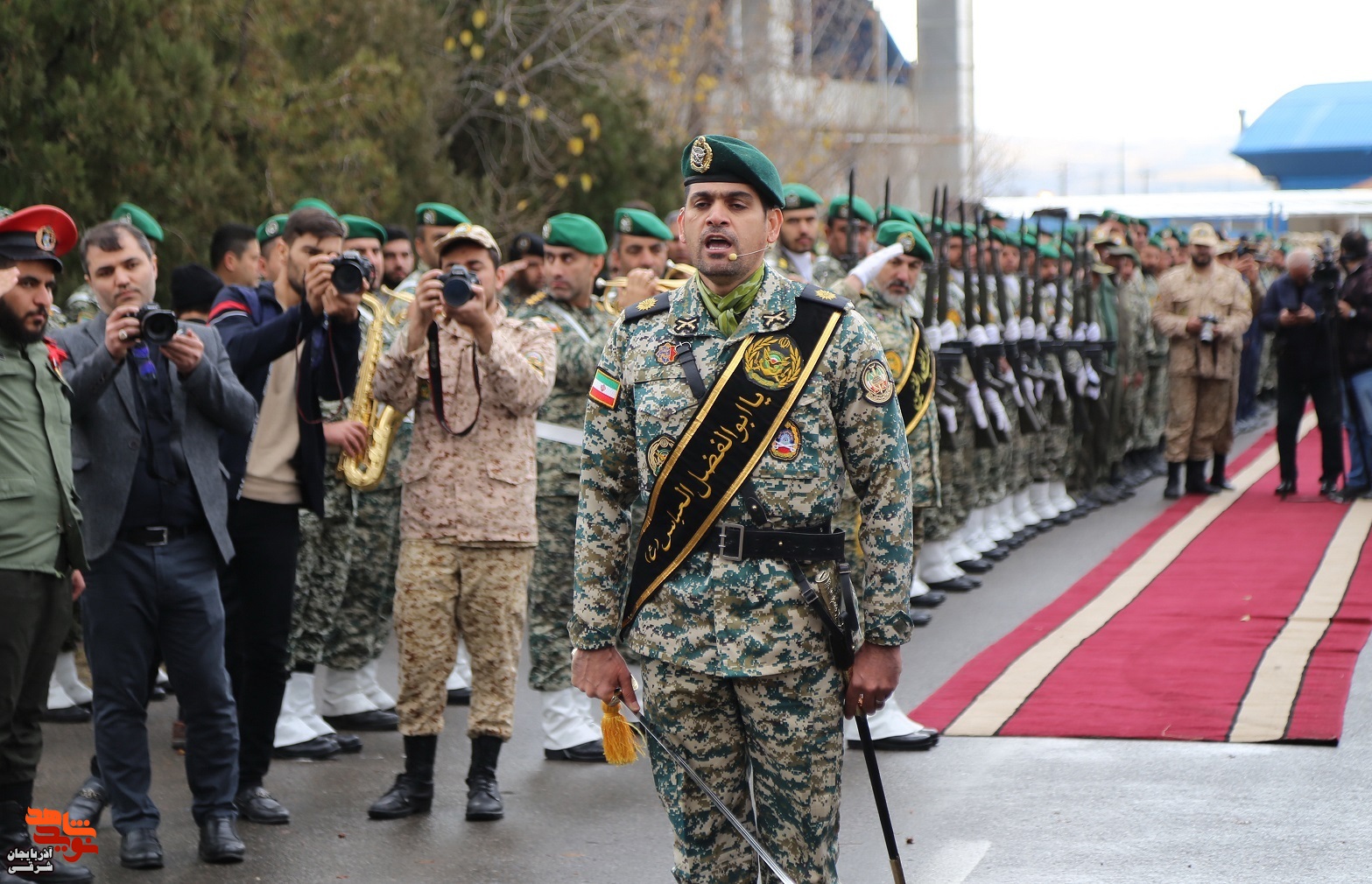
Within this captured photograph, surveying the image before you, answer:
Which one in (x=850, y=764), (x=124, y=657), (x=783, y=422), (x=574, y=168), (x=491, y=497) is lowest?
(x=850, y=764)

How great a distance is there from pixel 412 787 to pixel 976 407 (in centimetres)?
602

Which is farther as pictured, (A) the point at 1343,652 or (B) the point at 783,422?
(A) the point at 1343,652

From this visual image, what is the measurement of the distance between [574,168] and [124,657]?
41.6 ft

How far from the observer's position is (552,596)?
6.94 meters

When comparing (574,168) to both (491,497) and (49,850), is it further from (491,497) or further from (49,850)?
(49,850)

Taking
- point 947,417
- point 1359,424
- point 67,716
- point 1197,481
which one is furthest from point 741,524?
point 1197,481

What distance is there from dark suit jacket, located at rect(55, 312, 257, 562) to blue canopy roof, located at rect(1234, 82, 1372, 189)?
50.8 metres

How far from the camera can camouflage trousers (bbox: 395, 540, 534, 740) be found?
6.03m

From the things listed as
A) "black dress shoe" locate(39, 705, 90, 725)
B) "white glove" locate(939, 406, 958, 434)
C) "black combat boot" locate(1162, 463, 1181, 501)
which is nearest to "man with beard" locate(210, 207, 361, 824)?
"black dress shoe" locate(39, 705, 90, 725)

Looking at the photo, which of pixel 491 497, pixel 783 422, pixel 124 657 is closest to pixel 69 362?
pixel 124 657

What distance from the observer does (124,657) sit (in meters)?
5.53

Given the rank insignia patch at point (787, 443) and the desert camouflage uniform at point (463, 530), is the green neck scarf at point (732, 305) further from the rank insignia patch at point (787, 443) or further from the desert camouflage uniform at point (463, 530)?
the desert camouflage uniform at point (463, 530)

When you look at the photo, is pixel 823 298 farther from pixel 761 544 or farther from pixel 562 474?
pixel 562 474

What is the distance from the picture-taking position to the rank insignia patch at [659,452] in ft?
12.7
